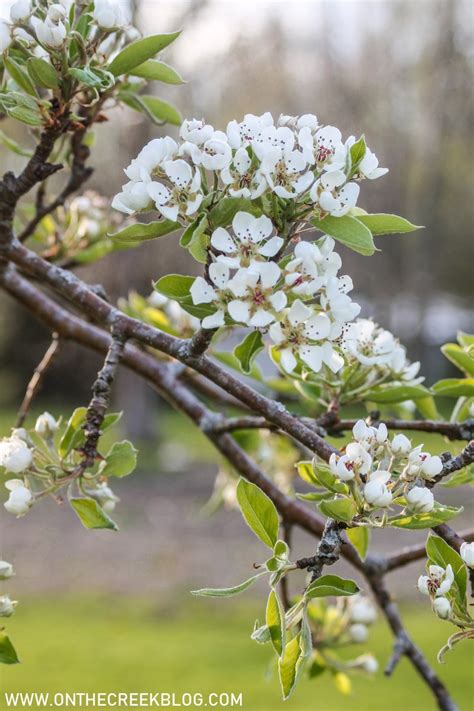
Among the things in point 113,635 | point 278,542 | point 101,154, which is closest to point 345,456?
point 278,542

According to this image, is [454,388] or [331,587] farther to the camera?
[454,388]

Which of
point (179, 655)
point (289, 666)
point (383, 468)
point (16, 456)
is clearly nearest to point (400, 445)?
point (383, 468)

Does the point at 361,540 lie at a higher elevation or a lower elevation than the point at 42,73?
lower

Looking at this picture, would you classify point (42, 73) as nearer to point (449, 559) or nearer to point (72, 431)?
point (72, 431)

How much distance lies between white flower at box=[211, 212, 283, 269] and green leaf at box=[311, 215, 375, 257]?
0.08 metres

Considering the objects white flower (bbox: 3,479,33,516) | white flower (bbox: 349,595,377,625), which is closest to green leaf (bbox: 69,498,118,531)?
white flower (bbox: 3,479,33,516)

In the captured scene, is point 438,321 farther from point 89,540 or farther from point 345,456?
point 345,456

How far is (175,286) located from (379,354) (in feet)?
1.53

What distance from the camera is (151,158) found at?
3.14 ft

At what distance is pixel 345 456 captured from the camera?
36.4 inches

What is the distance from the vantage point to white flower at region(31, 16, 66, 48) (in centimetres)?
108

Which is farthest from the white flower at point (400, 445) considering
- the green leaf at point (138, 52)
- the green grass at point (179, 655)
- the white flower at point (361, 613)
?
the green grass at point (179, 655)

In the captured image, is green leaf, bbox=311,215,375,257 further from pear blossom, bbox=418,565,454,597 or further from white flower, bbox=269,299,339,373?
pear blossom, bbox=418,565,454,597

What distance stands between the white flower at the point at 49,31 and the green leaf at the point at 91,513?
1.84 ft
